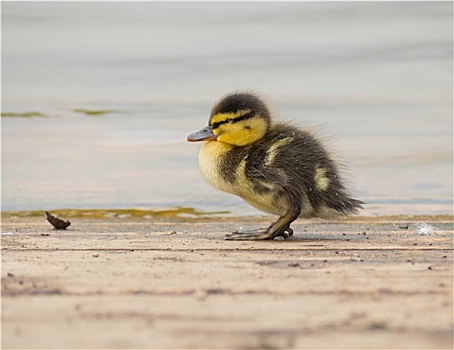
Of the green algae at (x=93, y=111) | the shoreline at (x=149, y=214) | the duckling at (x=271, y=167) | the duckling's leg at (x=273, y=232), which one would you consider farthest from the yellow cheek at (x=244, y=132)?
the green algae at (x=93, y=111)

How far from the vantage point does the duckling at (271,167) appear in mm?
3428

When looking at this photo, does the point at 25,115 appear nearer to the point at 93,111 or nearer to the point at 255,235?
the point at 93,111

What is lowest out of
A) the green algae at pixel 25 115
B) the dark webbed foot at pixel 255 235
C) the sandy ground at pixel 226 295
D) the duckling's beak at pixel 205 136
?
the green algae at pixel 25 115

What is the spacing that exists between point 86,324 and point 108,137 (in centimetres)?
553

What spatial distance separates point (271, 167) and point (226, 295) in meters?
1.63

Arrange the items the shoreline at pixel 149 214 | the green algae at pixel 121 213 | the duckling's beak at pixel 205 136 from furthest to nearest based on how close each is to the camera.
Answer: the green algae at pixel 121 213, the shoreline at pixel 149 214, the duckling's beak at pixel 205 136

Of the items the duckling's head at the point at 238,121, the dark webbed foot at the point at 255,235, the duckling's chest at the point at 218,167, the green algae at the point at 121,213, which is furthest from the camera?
→ the green algae at the point at 121,213

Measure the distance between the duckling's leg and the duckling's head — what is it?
0.40m

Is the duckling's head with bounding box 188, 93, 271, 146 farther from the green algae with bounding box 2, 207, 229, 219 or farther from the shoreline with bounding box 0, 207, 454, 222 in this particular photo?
the green algae with bounding box 2, 207, 229, 219

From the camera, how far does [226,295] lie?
6.04ft

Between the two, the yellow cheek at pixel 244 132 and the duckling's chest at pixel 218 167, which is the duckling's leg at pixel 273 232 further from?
the yellow cheek at pixel 244 132

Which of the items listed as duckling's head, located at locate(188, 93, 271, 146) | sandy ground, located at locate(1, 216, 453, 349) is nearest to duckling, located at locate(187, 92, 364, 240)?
duckling's head, located at locate(188, 93, 271, 146)

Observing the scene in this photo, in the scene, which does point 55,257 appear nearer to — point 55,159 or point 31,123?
point 55,159

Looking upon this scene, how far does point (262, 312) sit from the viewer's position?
169 cm
